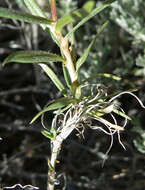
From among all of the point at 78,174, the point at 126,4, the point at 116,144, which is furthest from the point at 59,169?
the point at 126,4

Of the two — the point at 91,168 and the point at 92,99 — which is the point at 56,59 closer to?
the point at 92,99

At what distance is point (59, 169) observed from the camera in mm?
2236

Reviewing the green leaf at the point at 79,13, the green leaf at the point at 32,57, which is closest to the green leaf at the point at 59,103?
the green leaf at the point at 32,57

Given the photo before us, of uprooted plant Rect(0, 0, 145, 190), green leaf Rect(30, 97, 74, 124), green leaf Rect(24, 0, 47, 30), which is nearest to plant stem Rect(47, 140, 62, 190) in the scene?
uprooted plant Rect(0, 0, 145, 190)

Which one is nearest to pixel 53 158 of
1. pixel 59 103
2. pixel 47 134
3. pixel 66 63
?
pixel 47 134

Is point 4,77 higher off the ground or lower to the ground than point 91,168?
higher

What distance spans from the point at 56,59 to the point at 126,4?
1.22m

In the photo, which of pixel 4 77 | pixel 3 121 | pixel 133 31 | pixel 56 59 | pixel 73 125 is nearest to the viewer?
pixel 56 59

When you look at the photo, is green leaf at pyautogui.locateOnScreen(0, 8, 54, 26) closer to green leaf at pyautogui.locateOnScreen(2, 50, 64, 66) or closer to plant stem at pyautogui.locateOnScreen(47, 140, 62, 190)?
green leaf at pyautogui.locateOnScreen(2, 50, 64, 66)

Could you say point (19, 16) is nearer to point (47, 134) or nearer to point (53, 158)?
point (47, 134)

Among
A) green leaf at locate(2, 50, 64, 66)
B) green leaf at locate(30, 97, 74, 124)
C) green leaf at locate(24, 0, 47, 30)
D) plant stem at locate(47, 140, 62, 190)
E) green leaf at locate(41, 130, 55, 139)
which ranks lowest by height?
plant stem at locate(47, 140, 62, 190)

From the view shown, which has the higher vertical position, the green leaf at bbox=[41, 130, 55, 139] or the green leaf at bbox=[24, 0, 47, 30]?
the green leaf at bbox=[24, 0, 47, 30]

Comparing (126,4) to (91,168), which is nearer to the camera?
(126,4)

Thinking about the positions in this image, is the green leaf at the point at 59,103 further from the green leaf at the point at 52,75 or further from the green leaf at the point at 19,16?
the green leaf at the point at 19,16
